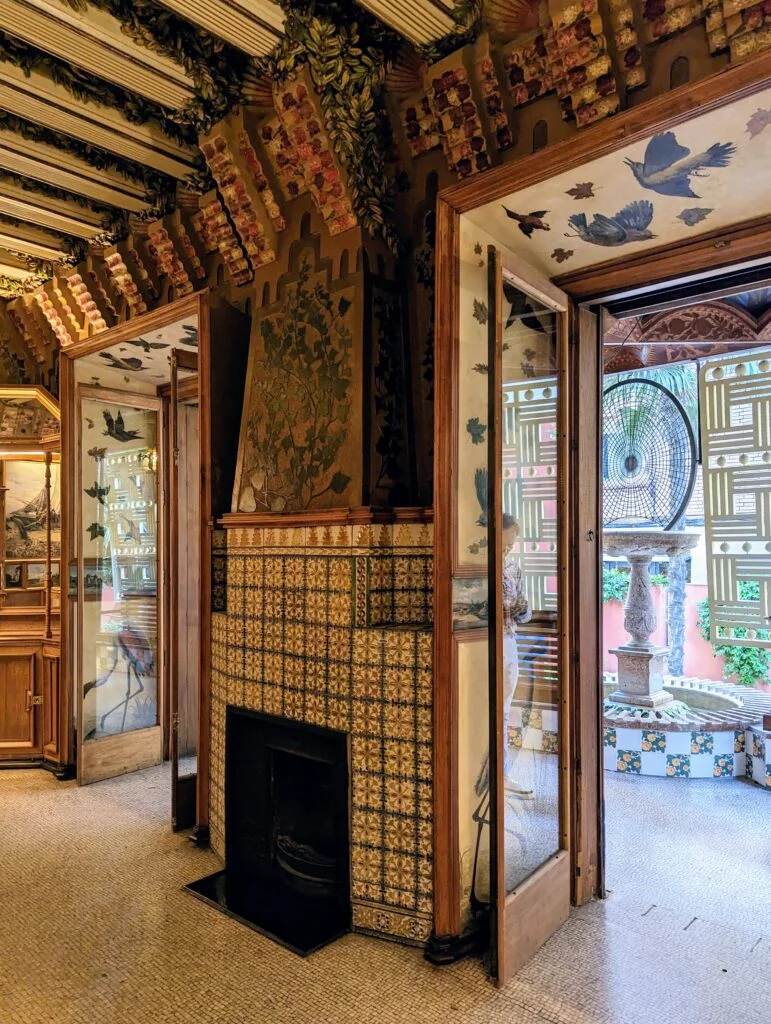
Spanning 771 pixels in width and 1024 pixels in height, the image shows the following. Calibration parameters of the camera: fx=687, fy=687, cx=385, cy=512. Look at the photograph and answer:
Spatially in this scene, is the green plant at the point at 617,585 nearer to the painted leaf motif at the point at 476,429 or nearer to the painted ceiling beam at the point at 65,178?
the painted leaf motif at the point at 476,429

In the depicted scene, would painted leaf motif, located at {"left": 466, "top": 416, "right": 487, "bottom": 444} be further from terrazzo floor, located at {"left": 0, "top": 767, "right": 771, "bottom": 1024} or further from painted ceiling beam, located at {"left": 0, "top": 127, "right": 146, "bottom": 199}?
painted ceiling beam, located at {"left": 0, "top": 127, "right": 146, "bottom": 199}

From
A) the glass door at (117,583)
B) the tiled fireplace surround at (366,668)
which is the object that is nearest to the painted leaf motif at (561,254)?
the tiled fireplace surround at (366,668)

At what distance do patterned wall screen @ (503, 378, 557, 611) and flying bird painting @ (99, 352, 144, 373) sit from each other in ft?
8.79

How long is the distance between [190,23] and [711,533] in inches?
132

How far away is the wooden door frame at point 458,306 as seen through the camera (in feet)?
6.57

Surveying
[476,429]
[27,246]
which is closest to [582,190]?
[476,429]

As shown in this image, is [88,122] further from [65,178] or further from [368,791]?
[368,791]

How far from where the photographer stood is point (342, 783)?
2617mm

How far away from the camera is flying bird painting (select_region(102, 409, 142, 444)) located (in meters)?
4.57

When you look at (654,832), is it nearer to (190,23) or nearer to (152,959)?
(152,959)

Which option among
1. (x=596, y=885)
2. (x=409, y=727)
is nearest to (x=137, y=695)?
(x=409, y=727)

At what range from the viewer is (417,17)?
7.72ft

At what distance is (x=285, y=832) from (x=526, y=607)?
1.44 m

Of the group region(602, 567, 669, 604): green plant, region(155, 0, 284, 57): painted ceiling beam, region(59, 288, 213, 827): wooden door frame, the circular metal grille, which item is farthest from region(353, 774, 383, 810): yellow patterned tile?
region(602, 567, 669, 604): green plant
